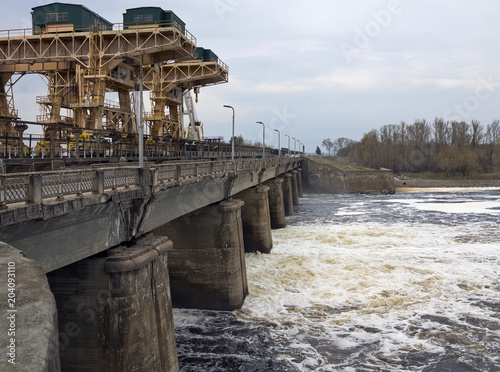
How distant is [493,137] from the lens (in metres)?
154

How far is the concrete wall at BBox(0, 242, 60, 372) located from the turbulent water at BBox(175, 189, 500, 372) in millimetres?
14250

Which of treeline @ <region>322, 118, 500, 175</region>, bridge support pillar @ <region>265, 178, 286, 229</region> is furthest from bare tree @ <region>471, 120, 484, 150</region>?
bridge support pillar @ <region>265, 178, 286, 229</region>

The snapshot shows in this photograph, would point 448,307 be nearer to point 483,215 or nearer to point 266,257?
point 266,257

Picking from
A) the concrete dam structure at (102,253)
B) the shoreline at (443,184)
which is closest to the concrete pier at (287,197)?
the concrete dam structure at (102,253)

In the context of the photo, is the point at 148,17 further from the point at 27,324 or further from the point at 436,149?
the point at 436,149

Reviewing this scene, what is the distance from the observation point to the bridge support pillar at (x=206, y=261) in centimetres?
2441

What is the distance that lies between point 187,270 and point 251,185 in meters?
14.6

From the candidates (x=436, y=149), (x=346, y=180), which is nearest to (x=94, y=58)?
(x=346, y=180)

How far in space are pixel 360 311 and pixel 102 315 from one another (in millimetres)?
15880

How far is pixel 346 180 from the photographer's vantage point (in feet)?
330

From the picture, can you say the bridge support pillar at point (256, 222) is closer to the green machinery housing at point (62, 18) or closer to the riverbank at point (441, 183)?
the green machinery housing at point (62, 18)

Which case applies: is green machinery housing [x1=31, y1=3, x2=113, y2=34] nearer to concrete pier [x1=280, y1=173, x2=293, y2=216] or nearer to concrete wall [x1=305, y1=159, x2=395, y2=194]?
concrete pier [x1=280, y1=173, x2=293, y2=216]

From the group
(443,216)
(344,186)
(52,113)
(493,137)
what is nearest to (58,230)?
(52,113)

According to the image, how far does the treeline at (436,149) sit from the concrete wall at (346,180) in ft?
118
